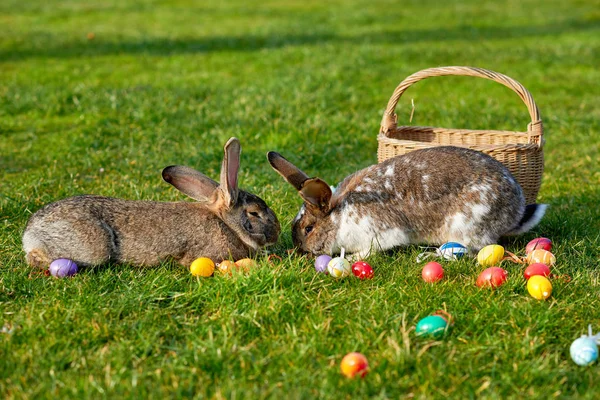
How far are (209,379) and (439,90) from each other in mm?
7516

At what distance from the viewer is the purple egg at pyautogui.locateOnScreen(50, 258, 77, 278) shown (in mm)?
4203

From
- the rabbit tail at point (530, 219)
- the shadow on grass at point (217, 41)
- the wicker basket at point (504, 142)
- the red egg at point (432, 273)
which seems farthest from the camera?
the shadow on grass at point (217, 41)

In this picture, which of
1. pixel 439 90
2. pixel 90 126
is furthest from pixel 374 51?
pixel 90 126

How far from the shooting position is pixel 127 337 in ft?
11.6

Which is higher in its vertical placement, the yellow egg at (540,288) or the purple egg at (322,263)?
the yellow egg at (540,288)

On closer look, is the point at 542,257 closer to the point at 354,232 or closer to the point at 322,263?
the point at 354,232

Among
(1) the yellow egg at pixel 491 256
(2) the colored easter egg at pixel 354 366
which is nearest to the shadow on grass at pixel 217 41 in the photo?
(1) the yellow egg at pixel 491 256

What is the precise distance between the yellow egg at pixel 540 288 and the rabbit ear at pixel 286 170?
62.2 inches

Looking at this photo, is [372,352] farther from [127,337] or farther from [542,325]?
[127,337]

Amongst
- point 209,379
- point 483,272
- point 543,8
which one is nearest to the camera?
point 209,379

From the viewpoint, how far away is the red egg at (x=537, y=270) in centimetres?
416

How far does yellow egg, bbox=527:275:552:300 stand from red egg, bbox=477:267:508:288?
171mm

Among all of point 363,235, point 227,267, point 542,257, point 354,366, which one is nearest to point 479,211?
point 542,257

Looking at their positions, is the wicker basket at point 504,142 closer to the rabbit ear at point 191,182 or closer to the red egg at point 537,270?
the red egg at point 537,270
